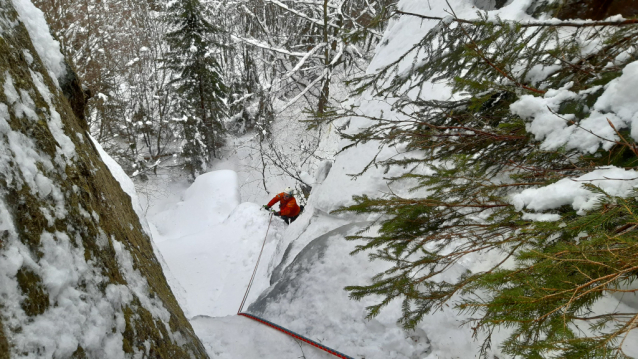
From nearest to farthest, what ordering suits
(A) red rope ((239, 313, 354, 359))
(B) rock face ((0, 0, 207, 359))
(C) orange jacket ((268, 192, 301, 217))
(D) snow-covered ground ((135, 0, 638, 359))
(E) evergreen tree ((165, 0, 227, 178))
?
1. (B) rock face ((0, 0, 207, 359))
2. (A) red rope ((239, 313, 354, 359))
3. (D) snow-covered ground ((135, 0, 638, 359))
4. (C) orange jacket ((268, 192, 301, 217))
5. (E) evergreen tree ((165, 0, 227, 178))

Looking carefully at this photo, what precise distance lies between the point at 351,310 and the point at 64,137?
9.36 ft

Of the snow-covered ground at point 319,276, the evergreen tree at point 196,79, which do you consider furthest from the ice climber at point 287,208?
the evergreen tree at point 196,79

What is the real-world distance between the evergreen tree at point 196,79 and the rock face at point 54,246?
522 inches

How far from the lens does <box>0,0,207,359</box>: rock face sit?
100 cm

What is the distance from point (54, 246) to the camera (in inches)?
46.0

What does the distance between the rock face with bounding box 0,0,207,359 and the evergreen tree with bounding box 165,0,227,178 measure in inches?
522

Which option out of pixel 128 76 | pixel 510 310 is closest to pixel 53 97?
pixel 510 310

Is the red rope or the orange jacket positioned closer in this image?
the red rope

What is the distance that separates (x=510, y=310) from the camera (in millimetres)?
1207

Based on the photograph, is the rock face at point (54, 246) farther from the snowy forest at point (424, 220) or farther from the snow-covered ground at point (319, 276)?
the snow-covered ground at point (319, 276)

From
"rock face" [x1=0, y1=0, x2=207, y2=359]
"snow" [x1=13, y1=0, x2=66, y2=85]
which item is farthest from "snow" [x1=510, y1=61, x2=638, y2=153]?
"snow" [x1=13, y1=0, x2=66, y2=85]

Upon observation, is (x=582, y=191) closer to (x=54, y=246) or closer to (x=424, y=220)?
(x=424, y=220)

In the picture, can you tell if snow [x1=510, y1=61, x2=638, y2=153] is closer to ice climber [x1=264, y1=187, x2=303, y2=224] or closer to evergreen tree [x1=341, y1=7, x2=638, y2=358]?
evergreen tree [x1=341, y1=7, x2=638, y2=358]

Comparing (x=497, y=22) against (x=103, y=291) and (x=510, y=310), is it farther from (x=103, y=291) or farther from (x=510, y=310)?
(x=103, y=291)
